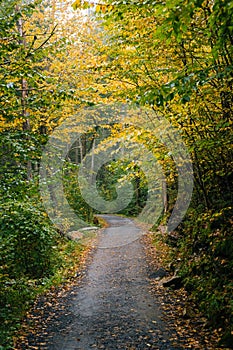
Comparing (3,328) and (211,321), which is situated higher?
(3,328)

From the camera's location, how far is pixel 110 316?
6.47 metres

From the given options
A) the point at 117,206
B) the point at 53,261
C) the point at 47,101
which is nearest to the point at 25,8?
the point at 47,101

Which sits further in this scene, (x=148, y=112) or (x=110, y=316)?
(x=148, y=112)

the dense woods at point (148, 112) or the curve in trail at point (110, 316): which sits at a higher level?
the dense woods at point (148, 112)

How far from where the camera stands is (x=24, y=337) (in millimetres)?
5617

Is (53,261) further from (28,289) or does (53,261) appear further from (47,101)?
(47,101)

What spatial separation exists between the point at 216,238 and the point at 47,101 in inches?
187

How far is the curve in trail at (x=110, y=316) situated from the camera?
5367 mm

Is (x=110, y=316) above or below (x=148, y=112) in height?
below

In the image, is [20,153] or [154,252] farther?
[154,252]

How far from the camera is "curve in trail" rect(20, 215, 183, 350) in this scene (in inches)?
211

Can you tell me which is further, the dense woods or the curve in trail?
the curve in trail

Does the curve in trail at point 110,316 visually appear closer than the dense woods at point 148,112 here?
No

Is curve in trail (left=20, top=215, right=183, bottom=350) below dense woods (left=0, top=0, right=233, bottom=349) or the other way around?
below
